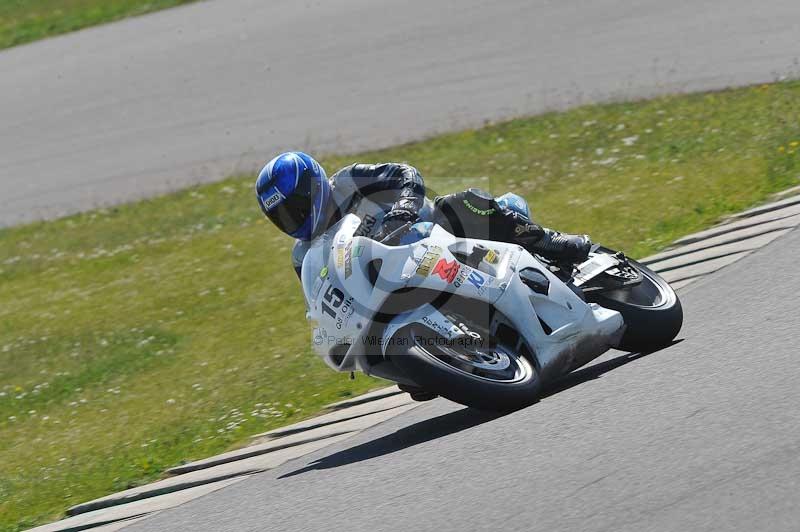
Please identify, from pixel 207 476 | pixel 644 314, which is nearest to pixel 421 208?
pixel 644 314

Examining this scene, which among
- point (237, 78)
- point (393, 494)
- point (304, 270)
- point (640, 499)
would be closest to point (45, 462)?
point (304, 270)

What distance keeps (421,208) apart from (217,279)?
616 centimetres

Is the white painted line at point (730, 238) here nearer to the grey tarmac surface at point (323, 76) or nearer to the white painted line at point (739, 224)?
the white painted line at point (739, 224)

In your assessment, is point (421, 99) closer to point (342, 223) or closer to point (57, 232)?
point (57, 232)

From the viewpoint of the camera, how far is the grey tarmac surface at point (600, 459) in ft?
14.9

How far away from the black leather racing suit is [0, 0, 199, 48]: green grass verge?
14.0 meters

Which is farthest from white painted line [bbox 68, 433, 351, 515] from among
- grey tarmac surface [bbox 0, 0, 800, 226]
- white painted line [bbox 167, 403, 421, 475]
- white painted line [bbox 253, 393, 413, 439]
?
grey tarmac surface [bbox 0, 0, 800, 226]

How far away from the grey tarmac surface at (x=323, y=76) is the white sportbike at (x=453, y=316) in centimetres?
754

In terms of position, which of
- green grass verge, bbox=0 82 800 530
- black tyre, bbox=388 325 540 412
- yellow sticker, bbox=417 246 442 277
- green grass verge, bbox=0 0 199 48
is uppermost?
green grass verge, bbox=0 0 199 48

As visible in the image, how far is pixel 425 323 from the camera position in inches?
237

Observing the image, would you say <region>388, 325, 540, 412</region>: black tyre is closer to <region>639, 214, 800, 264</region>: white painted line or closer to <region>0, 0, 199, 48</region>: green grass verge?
<region>639, 214, 800, 264</region>: white painted line

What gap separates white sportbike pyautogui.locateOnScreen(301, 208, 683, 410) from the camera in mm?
5965

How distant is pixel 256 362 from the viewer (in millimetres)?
9867

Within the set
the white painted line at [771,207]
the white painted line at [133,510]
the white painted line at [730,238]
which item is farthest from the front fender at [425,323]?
the white painted line at [771,207]
